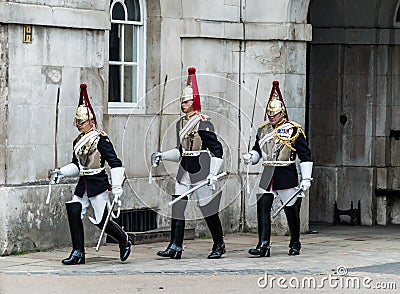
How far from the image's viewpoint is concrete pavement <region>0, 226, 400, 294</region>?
12281mm

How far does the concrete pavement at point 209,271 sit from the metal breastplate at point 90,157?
1.00m

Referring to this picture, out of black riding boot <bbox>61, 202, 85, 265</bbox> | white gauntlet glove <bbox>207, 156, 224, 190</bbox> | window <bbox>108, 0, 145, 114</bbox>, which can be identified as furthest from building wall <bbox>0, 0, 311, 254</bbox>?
white gauntlet glove <bbox>207, 156, 224, 190</bbox>

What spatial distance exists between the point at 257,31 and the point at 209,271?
503 cm

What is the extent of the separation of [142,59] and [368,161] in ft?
15.6

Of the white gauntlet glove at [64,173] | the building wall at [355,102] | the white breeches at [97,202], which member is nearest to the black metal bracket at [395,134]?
the building wall at [355,102]

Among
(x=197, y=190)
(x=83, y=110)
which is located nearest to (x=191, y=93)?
(x=197, y=190)

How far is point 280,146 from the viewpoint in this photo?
14.9 m

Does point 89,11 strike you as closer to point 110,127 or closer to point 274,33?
point 110,127

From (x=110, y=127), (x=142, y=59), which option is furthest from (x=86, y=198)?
(x=142, y=59)

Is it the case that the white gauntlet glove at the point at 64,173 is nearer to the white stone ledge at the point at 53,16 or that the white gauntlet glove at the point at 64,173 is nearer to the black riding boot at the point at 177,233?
the black riding boot at the point at 177,233

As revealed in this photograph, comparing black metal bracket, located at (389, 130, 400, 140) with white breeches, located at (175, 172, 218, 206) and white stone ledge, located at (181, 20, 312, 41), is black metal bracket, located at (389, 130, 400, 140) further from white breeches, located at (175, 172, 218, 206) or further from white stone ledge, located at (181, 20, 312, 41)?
white breeches, located at (175, 172, 218, 206)

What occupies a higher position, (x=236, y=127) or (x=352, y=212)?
(x=236, y=127)

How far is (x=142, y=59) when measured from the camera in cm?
1677

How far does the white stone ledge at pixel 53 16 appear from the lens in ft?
47.4
